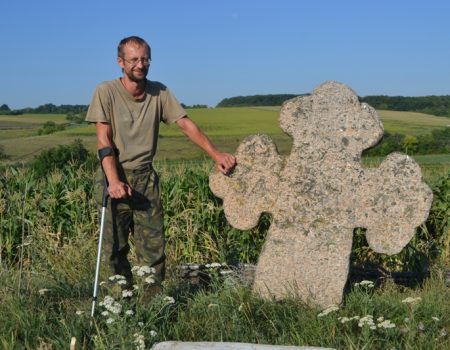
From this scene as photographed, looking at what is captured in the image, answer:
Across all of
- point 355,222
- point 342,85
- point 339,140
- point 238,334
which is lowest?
point 238,334

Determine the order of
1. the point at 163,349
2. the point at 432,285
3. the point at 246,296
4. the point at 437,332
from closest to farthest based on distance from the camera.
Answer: the point at 163,349 → the point at 437,332 → the point at 246,296 → the point at 432,285

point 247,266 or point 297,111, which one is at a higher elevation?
point 297,111

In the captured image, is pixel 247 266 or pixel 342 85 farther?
pixel 247 266

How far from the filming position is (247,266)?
7.43 meters

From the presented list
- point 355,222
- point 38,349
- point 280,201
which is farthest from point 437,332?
point 38,349

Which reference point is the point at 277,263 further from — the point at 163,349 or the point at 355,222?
the point at 163,349

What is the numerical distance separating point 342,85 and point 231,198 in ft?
4.43

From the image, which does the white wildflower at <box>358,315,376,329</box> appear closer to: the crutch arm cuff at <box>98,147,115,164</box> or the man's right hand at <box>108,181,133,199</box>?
the man's right hand at <box>108,181,133,199</box>

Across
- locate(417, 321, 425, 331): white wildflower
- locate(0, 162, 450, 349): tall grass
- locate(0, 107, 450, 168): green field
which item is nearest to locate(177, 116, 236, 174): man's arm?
locate(0, 162, 450, 349): tall grass

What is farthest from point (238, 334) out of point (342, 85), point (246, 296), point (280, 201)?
point (342, 85)

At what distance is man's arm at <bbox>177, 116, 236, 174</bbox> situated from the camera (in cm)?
607

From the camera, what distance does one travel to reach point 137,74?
5.71 meters

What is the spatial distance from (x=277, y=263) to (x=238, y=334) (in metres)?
1.07

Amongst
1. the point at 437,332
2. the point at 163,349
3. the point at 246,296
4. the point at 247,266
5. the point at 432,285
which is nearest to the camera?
the point at 163,349
